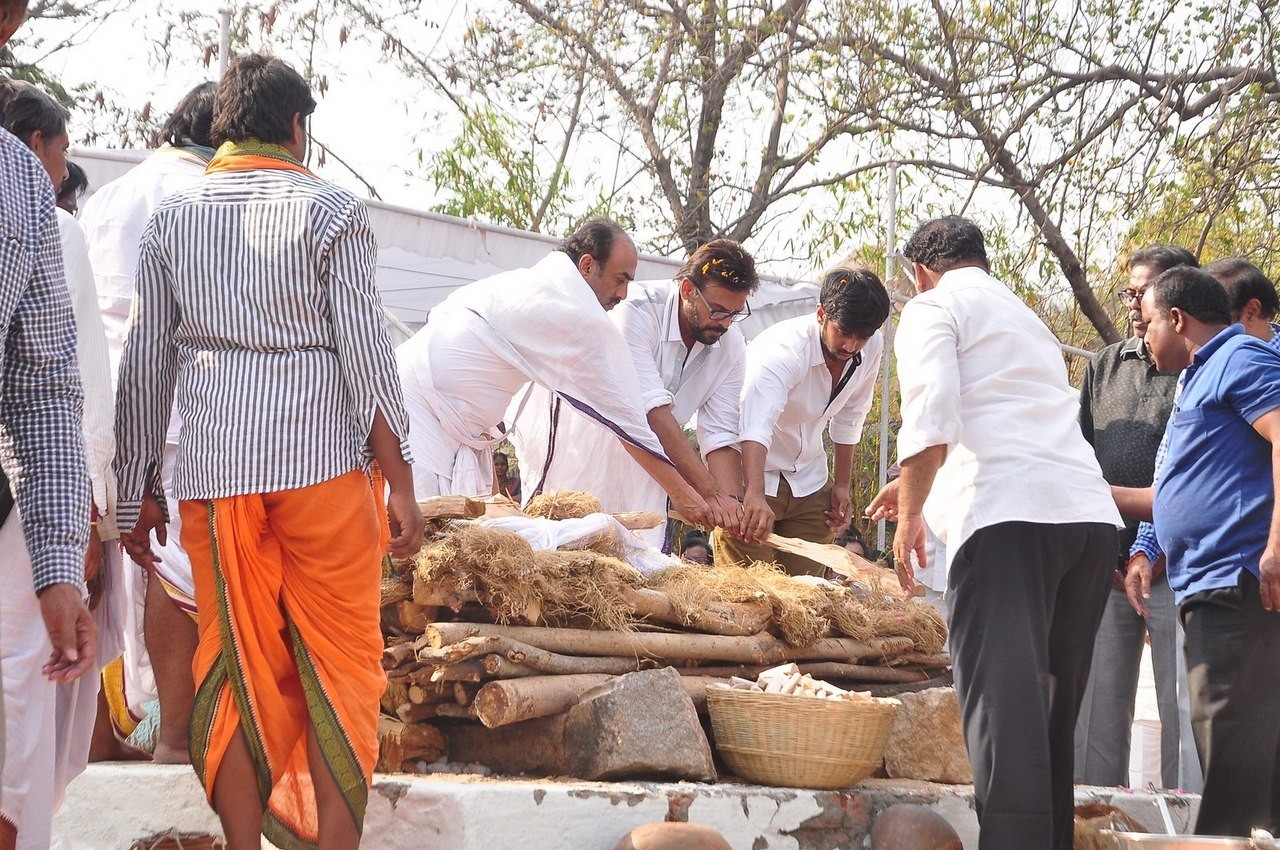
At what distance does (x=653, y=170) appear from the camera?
1588 cm

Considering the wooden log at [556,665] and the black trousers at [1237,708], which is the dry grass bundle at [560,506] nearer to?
the wooden log at [556,665]

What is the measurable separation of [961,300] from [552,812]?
211 cm

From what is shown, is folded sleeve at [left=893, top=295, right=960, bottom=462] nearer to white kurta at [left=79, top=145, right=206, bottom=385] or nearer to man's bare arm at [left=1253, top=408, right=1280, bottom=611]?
man's bare arm at [left=1253, top=408, right=1280, bottom=611]

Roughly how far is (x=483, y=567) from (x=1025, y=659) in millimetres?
1765

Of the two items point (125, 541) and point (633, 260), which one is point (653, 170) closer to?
point (633, 260)

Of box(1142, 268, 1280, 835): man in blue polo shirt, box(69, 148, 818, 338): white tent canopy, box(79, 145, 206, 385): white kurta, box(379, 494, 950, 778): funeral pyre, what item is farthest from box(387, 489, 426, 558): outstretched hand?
box(69, 148, 818, 338): white tent canopy

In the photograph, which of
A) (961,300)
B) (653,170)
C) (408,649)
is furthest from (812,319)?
(653,170)

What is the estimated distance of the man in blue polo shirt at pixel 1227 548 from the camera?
4.50 m

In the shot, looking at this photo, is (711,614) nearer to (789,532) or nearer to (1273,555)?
(1273,555)

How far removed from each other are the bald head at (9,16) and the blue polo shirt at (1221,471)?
3.79m

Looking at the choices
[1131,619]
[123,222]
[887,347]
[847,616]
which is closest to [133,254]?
[123,222]

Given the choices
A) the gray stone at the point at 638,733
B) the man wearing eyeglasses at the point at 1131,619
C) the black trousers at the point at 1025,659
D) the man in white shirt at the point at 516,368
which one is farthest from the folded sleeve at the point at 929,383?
the man wearing eyeglasses at the point at 1131,619

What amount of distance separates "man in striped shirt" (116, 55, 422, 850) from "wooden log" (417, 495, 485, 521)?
1.29m

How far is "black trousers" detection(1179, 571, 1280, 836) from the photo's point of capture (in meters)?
4.48
